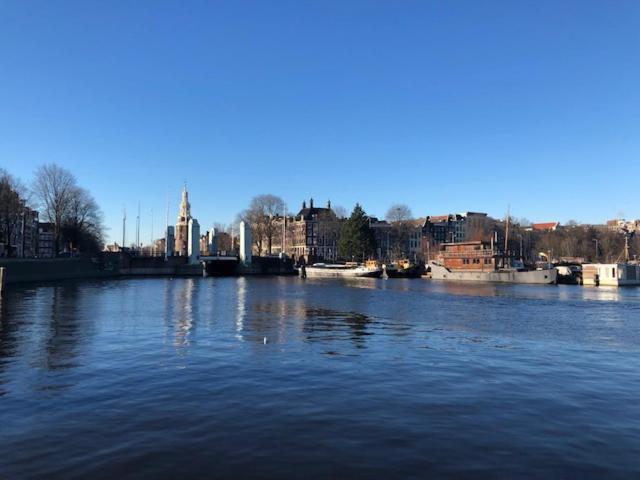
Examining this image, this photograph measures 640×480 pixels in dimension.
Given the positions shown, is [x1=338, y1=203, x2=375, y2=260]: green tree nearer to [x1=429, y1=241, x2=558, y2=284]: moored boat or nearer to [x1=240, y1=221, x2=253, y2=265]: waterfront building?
[x1=240, y1=221, x2=253, y2=265]: waterfront building

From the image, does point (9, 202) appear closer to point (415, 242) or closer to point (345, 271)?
point (345, 271)

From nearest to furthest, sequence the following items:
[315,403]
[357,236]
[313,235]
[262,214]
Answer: [315,403] < [357,236] < [262,214] < [313,235]

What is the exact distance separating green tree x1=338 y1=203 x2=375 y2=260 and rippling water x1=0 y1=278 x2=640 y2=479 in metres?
112

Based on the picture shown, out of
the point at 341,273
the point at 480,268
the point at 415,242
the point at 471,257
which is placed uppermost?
the point at 415,242

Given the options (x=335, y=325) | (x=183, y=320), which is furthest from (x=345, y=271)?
(x=335, y=325)

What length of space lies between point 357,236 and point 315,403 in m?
129

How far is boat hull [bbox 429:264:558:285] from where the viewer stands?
97.9 meters

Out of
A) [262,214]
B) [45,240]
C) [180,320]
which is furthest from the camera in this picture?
[45,240]

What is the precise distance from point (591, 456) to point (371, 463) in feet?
14.8

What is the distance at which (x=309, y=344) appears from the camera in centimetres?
2492

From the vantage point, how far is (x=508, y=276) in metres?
102

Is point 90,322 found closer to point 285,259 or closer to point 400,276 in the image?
point 400,276

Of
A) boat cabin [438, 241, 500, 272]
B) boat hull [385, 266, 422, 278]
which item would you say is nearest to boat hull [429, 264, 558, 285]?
boat cabin [438, 241, 500, 272]

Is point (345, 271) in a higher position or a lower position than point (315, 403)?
higher
